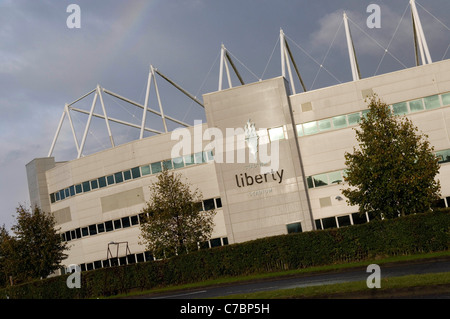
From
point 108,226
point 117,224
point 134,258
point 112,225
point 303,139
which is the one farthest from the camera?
point 108,226

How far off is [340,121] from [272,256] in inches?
707

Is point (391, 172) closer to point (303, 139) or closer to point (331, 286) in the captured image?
point (331, 286)

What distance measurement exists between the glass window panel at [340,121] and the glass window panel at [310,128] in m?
1.71

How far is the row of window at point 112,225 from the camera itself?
5131 centimetres

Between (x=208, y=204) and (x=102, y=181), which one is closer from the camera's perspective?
(x=208, y=204)

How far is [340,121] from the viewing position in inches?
1828

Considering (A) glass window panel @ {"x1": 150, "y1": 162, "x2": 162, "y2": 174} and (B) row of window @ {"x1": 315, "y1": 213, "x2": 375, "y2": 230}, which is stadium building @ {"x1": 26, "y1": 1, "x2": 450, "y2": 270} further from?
(A) glass window panel @ {"x1": 150, "y1": 162, "x2": 162, "y2": 174}

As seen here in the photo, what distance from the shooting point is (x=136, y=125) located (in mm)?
70375

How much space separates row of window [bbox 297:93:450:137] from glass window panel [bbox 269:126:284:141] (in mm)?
1850

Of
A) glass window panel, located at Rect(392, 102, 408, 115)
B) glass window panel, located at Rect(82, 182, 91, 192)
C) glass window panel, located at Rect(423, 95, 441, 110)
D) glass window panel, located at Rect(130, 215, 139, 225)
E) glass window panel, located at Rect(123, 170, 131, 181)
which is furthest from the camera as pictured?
glass window panel, located at Rect(82, 182, 91, 192)

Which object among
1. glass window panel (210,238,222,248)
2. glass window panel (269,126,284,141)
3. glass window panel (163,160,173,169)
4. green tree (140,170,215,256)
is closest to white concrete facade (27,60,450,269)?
glass window panel (269,126,284,141)

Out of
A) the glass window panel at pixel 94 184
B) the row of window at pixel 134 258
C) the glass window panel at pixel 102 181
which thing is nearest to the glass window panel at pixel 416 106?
the row of window at pixel 134 258

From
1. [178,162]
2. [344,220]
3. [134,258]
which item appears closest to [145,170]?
[178,162]

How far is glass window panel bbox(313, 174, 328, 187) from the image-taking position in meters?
46.7
